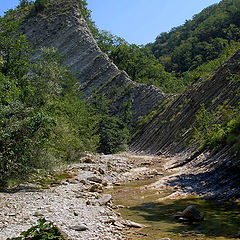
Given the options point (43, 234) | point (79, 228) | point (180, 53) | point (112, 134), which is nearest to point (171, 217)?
point (79, 228)

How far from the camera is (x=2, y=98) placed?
40.8 feet

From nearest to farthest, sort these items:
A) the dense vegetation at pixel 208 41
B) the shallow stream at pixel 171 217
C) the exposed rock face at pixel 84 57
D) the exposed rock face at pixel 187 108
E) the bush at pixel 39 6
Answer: the shallow stream at pixel 171 217 < the exposed rock face at pixel 187 108 < the exposed rock face at pixel 84 57 < the bush at pixel 39 6 < the dense vegetation at pixel 208 41

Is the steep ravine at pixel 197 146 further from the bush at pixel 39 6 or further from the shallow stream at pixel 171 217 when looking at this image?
the bush at pixel 39 6

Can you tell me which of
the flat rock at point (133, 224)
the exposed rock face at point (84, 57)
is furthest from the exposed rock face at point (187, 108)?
the flat rock at point (133, 224)

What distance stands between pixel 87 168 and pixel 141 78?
41.8 m

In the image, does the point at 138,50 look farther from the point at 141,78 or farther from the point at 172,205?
the point at 172,205

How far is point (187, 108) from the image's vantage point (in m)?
28.4

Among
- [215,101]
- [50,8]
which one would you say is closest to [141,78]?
[50,8]

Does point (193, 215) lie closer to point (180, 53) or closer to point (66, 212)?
point (66, 212)

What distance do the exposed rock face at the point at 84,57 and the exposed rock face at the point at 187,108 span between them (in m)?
8.58

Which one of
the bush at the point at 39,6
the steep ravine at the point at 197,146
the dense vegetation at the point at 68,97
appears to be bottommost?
the steep ravine at the point at 197,146

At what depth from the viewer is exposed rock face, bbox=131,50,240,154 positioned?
23016 mm

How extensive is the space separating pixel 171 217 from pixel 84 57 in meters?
49.0

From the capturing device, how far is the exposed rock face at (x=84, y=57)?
→ 4428cm
